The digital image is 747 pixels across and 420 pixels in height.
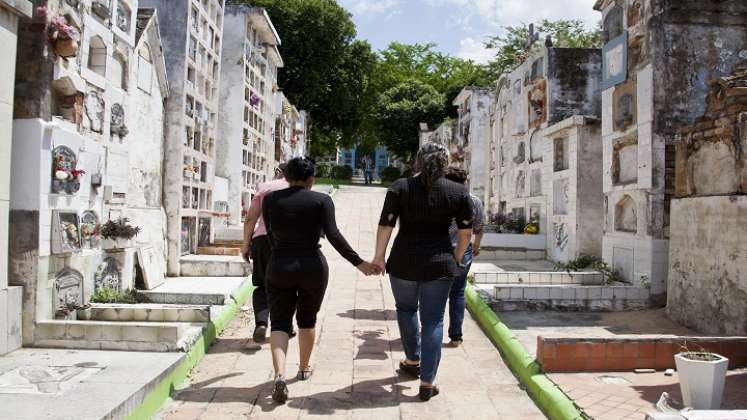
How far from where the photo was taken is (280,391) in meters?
3.62

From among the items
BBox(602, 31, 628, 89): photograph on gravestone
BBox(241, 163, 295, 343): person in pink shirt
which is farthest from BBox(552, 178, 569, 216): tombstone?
BBox(241, 163, 295, 343): person in pink shirt

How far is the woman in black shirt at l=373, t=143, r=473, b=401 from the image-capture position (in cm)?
369

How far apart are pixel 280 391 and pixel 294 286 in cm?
65

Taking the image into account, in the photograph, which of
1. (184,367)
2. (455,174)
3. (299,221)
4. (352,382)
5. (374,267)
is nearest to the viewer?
(299,221)

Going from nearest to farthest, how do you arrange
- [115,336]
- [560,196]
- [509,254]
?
1. [115,336]
2. [560,196]
3. [509,254]

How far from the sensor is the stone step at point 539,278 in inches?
314

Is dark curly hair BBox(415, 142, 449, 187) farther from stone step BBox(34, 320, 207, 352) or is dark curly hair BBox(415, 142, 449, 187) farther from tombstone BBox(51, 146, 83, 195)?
tombstone BBox(51, 146, 83, 195)

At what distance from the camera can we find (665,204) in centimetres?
742

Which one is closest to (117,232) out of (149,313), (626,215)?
(149,313)

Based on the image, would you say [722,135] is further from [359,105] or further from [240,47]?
[359,105]

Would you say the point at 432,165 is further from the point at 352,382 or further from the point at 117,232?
the point at 117,232

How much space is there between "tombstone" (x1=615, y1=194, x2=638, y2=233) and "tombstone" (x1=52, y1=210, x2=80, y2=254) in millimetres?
6721

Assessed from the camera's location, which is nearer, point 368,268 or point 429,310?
point 429,310

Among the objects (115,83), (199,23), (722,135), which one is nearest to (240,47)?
(199,23)
